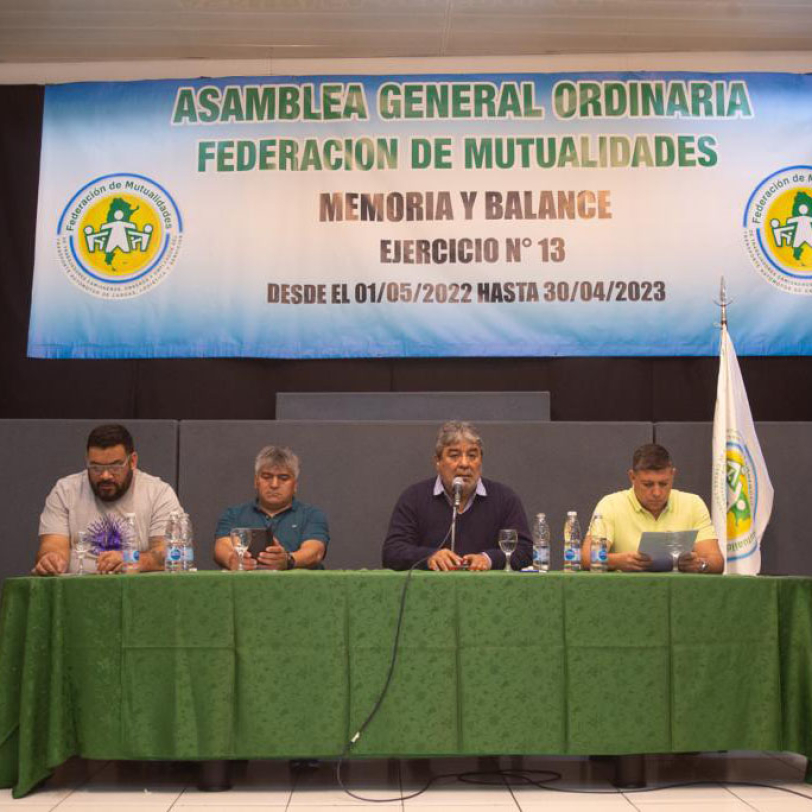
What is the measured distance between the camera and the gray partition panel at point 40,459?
4.35 metres

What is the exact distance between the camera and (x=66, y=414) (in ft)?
16.5

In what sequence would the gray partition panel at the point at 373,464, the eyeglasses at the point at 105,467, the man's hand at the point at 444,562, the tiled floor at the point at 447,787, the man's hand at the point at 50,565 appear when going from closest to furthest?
the tiled floor at the point at 447,787, the man's hand at the point at 50,565, the man's hand at the point at 444,562, the eyeglasses at the point at 105,467, the gray partition panel at the point at 373,464

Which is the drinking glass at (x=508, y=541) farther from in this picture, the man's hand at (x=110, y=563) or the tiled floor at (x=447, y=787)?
the man's hand at (x=110, y=563)

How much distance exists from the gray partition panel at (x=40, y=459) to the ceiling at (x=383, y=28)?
1.94 metres

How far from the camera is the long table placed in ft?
9.13

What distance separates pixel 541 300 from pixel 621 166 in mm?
740

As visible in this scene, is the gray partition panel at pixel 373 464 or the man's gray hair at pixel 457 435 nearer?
the man's gray hair at pixel 457 435

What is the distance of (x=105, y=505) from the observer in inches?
140

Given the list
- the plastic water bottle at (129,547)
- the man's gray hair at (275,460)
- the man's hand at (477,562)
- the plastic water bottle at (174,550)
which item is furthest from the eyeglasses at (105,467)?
the man's hand at (477,562)

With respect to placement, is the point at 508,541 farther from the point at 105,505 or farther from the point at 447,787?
the point at 105,505

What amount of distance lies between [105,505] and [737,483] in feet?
8.11

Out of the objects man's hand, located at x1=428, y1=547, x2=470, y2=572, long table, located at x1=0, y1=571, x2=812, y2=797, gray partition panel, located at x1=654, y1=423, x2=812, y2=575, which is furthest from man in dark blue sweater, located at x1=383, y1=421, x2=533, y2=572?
gray partition panel, located at x1=654, y1=423, x2=812, y2=575

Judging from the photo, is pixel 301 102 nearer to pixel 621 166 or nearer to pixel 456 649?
pixel 621 166

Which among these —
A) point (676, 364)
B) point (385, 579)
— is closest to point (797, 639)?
point (385, 579)
